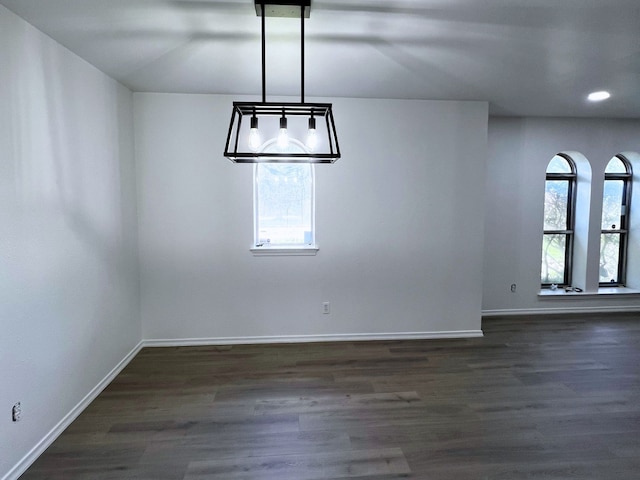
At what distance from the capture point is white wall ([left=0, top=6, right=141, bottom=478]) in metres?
1.92

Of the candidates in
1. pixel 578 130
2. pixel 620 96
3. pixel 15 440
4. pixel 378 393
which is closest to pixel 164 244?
pixel 15 440

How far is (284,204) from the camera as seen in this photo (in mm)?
3850

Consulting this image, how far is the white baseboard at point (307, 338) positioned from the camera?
3.70 meters

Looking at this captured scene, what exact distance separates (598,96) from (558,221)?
5.94ft

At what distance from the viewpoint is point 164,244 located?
361cm

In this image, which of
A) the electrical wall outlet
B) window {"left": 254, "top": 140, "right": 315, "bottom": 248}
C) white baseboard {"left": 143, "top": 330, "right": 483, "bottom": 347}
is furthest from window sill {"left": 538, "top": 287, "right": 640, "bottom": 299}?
the electrical wall outlet

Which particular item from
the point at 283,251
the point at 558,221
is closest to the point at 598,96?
the point at 558,221

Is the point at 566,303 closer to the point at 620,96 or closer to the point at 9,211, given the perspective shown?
the point at 620,96

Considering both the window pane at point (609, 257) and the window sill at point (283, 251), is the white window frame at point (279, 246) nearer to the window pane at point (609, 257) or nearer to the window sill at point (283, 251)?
the window sill at point (283, 251)

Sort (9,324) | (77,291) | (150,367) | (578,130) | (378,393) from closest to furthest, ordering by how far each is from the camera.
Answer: (9,324), (77,291), (378,393), (150,367), (578,130)

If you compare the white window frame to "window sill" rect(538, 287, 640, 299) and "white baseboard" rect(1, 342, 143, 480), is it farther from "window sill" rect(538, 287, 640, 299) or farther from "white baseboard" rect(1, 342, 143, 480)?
"window sill" rect(538, 287, 640, 299)

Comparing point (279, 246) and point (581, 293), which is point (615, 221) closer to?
point (581, 293)

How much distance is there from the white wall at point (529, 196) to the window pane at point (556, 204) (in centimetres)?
19

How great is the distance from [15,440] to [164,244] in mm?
1967
